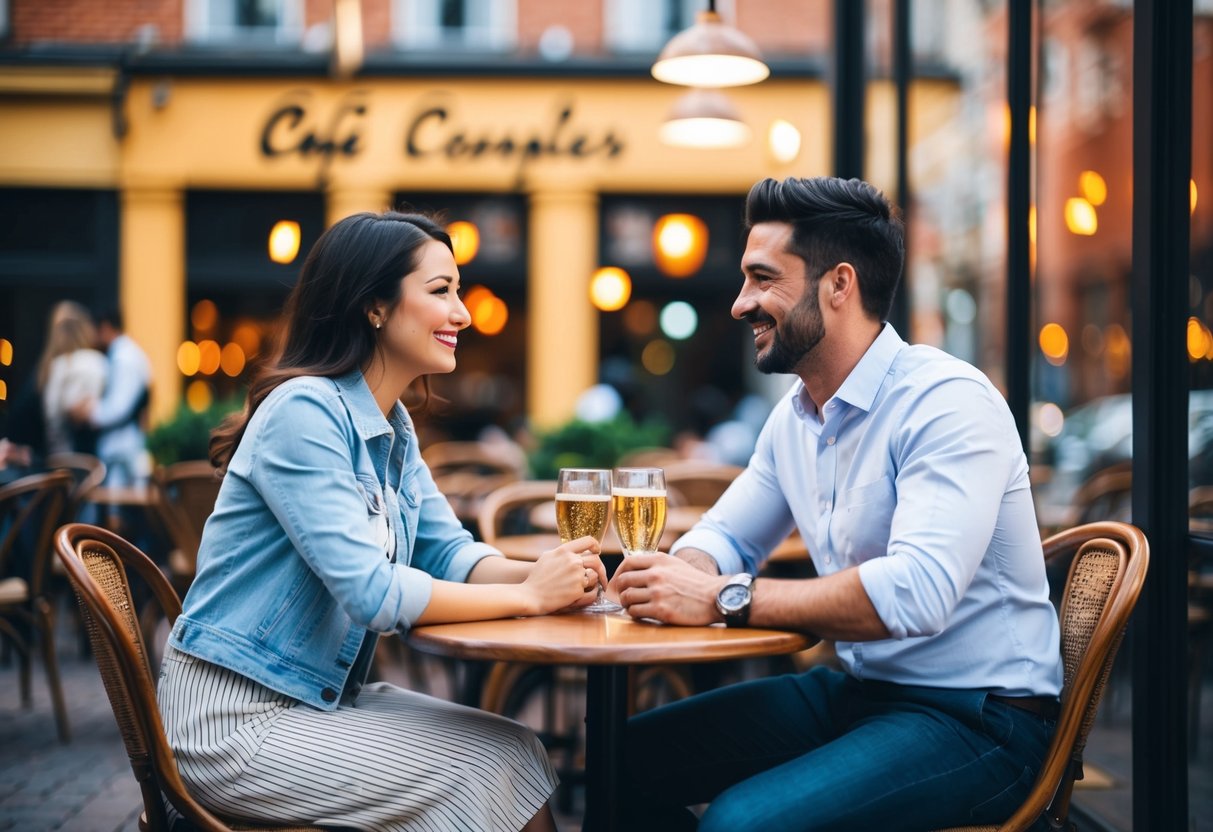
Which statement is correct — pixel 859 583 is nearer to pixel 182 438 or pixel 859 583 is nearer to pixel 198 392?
pixel 182 438

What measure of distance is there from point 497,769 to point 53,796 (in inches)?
111

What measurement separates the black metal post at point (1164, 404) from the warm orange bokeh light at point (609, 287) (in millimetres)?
9282

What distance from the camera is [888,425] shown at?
97.3 inches

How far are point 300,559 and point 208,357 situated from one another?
10803 mm

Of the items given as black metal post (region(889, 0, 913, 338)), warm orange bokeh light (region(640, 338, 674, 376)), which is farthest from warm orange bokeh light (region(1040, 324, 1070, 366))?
black metal post (region(889, 0, 913, 338))

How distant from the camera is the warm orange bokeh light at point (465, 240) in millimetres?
11663

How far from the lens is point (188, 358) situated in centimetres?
1230

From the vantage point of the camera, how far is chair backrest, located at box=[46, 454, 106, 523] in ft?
18.4

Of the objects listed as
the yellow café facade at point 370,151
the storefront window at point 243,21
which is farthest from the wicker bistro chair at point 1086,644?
the storefront window at point 243,21

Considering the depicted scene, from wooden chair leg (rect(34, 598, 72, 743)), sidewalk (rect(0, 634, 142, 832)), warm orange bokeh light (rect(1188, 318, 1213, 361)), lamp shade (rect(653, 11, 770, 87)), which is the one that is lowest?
sidewalk (rect(0, 634, 142, 832))

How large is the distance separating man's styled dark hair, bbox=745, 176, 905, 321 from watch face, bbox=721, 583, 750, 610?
0.69m

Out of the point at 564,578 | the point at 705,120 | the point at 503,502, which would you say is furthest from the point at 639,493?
the point at 705,120

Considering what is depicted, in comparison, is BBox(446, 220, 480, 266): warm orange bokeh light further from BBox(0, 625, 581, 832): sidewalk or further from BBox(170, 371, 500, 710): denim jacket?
BBox(170, 371, 500, 710): denim jacket

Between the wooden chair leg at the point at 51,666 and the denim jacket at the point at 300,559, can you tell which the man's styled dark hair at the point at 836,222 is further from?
the wooden chair leg at the point at 51,666
